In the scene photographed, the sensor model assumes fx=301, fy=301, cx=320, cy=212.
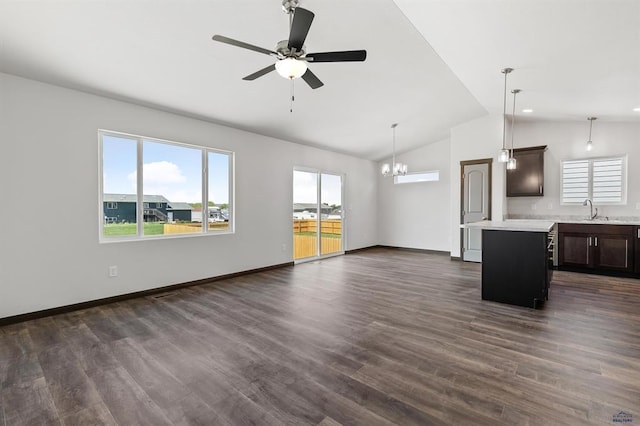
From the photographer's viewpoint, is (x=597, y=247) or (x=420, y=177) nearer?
(x=597, y=247)

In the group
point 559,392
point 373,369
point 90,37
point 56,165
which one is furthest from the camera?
point 56,165

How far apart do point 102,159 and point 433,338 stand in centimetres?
444

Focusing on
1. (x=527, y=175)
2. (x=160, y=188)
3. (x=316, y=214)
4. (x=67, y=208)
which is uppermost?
(x=527, y=175)

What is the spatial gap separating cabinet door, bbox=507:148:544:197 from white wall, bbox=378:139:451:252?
5.02 feet

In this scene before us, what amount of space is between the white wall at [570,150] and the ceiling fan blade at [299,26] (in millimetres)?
6090

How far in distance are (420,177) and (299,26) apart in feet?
21.8

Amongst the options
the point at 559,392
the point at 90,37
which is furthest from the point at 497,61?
the point at 90,37

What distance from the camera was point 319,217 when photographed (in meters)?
7.15

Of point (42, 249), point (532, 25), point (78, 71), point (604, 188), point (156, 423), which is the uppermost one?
point (532, 25)

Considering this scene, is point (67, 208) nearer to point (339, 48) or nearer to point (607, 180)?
point (339, 48)

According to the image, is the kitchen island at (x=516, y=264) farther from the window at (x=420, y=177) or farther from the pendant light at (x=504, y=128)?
the window at (x=420, y=177)

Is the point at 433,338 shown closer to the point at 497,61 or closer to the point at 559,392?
the point at 559,392

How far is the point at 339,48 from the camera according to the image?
11.1 ft

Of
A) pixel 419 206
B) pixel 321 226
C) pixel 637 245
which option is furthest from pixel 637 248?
pixel 321 226
